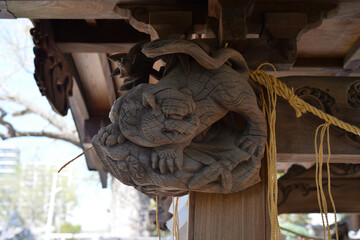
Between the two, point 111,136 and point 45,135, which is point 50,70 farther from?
point 45,135

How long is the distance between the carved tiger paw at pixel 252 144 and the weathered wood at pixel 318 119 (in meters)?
0.18

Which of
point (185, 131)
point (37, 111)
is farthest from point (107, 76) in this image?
point (37, 111)

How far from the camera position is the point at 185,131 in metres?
0.95

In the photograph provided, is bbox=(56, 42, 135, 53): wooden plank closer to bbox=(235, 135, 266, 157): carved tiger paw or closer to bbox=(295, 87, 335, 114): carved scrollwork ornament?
bbox=(295, 87, 335, 114): carved scrollwork ornament

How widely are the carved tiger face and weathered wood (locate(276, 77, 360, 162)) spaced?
1.26 feet

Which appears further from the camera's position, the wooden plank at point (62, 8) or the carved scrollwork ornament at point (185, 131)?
the wooden plank at point (62, 8)

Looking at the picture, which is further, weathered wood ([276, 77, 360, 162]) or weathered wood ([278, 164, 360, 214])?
weathered wood ([278, 164, 360, 214])

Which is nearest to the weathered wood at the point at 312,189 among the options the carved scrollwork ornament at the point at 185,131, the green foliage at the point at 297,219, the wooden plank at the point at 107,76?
the wooden plank at the point at 107,76

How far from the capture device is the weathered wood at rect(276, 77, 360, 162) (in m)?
1.22

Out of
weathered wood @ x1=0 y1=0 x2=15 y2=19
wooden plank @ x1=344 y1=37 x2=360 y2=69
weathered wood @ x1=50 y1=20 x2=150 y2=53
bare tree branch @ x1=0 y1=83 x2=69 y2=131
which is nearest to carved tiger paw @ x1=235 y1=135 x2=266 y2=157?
weathered wood @ x1=0 y1=0 x2=15 y2=19

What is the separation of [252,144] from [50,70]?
1.10 metres

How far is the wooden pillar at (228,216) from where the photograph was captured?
1075mm

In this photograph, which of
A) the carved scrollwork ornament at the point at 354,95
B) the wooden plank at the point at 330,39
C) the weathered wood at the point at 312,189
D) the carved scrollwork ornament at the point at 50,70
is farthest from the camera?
the weathered wood at the point at 312,189

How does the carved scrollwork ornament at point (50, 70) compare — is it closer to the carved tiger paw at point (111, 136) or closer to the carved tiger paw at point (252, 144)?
the carved tiger paw at point (111, 136)
